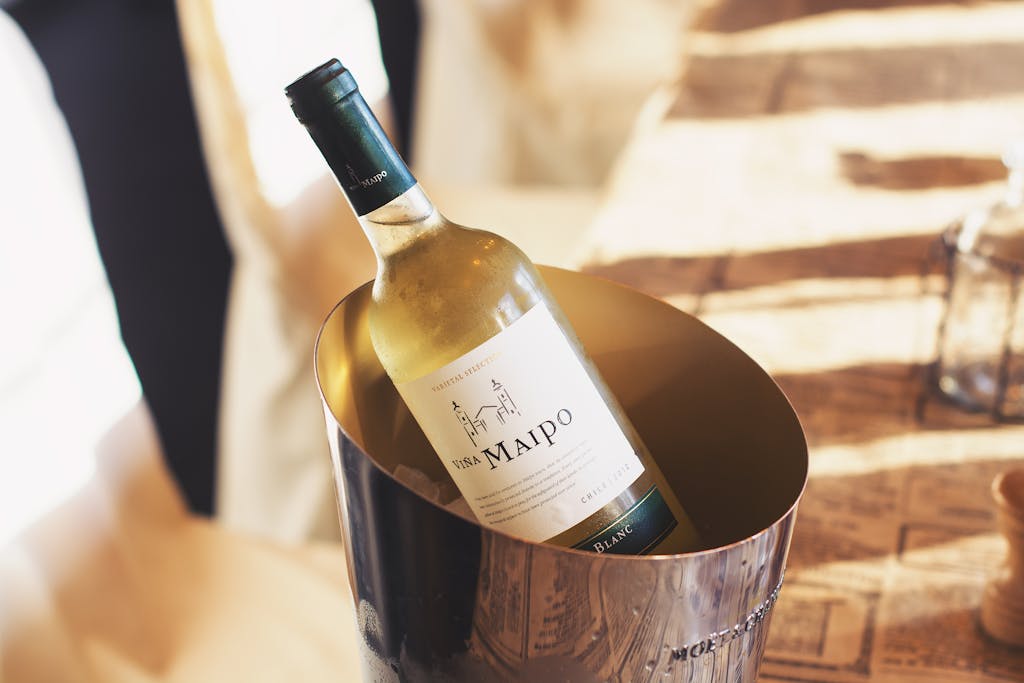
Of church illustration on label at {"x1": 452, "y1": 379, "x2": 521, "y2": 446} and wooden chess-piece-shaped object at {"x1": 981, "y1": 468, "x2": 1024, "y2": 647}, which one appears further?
wooden chess-piece-shaped object at {"x1": 981, "y1": 468, "x2": 1024, "y2": 647}

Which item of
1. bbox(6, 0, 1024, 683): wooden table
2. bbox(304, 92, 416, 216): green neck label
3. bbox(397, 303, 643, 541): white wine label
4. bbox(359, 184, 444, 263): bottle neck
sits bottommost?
bbox(6, 0, 1024, 683): wooden table

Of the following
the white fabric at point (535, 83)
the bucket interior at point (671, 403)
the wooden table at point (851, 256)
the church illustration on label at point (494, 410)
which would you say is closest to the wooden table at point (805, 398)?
the wooden table at point (851, 256)

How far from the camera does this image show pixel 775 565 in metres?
0.41

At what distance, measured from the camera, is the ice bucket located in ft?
1.24

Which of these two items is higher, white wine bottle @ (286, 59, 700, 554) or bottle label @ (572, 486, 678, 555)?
white wine bottle @ (286, 59, 700, 554)

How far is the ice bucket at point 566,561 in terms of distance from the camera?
38cm

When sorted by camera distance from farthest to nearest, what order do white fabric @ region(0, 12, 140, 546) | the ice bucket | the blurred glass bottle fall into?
1. white fabric @ region(0, 12, 140, 546)
2. the blurred glass bottle
3. the ice bucket

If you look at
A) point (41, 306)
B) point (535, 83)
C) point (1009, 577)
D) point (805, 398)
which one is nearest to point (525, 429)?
point (1009, 577)

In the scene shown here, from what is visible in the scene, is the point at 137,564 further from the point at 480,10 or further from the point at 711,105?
the point at 480,10

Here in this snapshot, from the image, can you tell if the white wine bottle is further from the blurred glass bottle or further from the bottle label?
the blurred glass bottle

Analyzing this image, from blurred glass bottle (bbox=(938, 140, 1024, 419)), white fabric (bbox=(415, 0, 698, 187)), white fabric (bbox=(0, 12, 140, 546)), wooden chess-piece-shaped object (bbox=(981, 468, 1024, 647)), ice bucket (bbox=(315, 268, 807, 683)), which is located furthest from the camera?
white fabric (bbox=(415, 0, 698, 187))

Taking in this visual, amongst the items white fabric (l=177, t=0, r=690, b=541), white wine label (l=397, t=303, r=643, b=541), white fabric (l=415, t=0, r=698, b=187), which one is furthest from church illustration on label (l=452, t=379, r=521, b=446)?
white fabric (l=415, t=0, r=698, b=187)

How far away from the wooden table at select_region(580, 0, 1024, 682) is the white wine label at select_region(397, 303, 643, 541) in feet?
0.73

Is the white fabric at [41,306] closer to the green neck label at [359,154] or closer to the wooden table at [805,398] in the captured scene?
the wooden table at [805,398]
